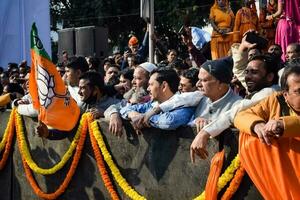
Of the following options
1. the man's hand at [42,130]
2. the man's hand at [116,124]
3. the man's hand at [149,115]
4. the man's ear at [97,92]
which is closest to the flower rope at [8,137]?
the man's hand at [42,130]

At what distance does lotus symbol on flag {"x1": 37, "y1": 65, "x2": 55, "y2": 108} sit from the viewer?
5.70 metres

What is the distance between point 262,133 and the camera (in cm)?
371

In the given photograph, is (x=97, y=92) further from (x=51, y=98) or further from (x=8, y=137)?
(x=8, y=137)

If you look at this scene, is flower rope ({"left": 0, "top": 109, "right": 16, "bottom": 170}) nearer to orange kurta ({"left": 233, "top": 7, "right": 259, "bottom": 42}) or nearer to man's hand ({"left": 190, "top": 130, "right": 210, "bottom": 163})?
man's hand ({"left": 190, "top": 130, "right": 210, "bottom": 163})

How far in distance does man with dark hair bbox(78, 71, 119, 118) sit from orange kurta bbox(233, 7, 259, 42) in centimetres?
386

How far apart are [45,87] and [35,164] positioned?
0.93 metres

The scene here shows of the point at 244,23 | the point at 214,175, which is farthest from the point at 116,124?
the point at 244,23

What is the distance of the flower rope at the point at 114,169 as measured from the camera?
204 inches

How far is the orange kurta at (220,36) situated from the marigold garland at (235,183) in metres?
5.42

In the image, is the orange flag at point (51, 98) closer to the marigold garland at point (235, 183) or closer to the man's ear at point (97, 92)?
the man's ear at point (97, 92)

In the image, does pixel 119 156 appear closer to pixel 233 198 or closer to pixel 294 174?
pixel 233 198

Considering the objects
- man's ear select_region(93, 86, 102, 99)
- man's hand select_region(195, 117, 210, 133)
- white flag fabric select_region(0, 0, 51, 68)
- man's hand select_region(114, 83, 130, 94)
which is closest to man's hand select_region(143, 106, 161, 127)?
man's hand select_region(195, 117, 210, 133)

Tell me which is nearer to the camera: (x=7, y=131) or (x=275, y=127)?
(x=275, y=127)

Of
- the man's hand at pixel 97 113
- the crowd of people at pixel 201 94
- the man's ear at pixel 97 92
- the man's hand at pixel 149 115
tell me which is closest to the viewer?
the crowd of people at pixel 201 94
